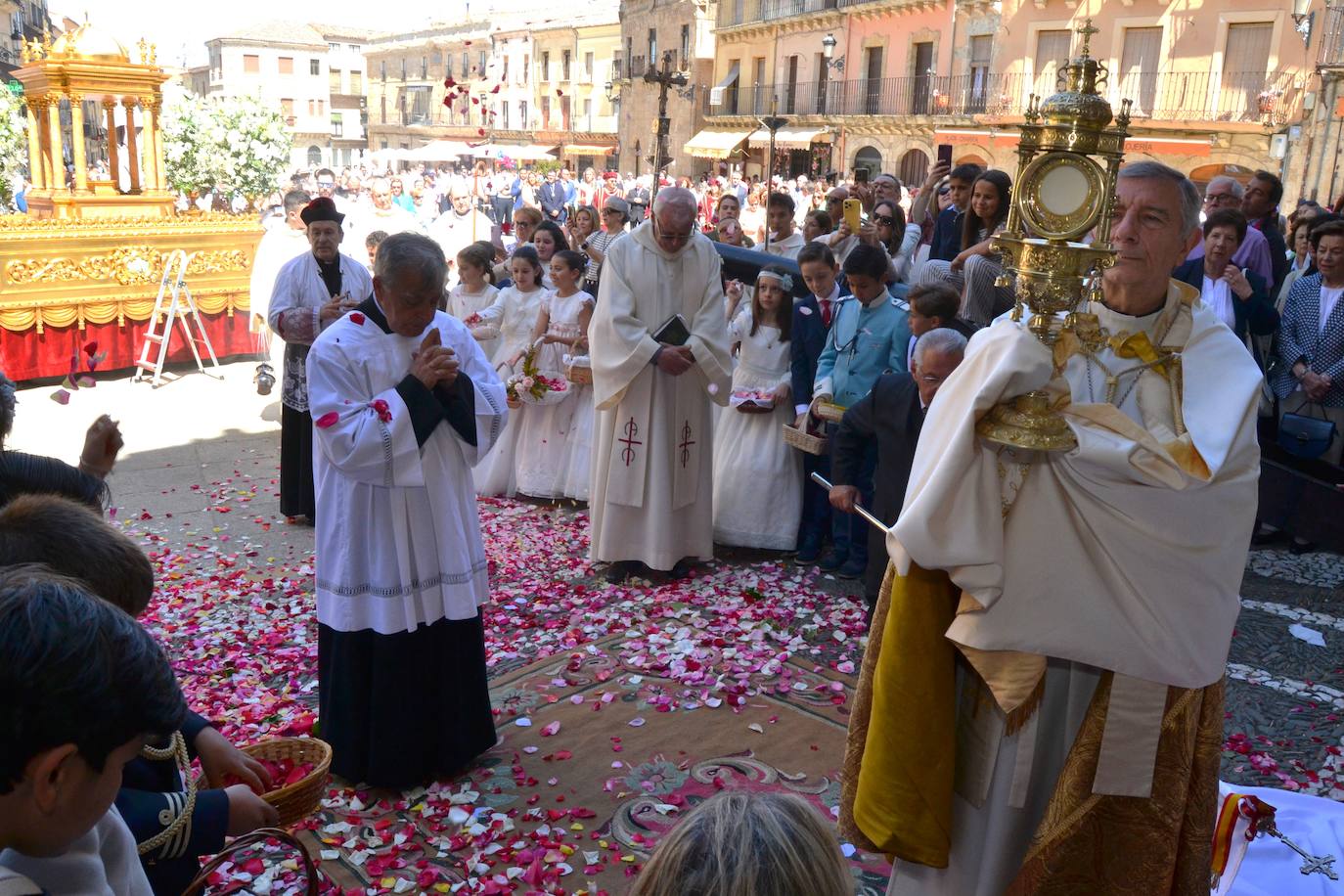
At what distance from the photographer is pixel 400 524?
394 centimetres

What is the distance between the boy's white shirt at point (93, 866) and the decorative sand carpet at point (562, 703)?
194cm

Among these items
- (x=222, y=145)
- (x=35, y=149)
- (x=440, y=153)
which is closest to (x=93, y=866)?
(x=35, y=149)

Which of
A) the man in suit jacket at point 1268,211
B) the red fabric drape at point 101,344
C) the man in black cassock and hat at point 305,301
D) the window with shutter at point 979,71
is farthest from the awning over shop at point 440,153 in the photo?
the man in suit jacket at point 1268,211

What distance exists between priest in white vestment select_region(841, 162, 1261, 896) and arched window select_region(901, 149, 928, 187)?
35109mm

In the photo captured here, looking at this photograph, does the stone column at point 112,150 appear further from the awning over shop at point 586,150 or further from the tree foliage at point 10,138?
the awning over shop at point 586,150

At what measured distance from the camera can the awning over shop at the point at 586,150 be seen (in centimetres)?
5769

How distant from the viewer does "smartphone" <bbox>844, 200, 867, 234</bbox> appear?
7910mm

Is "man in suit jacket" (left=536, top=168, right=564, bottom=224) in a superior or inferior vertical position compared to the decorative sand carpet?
superior

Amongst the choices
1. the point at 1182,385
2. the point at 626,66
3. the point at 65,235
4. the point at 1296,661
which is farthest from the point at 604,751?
the point at 626,66

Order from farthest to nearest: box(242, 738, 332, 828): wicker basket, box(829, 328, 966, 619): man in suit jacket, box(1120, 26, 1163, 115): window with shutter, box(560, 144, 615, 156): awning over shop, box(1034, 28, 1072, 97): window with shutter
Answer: box(560, 144, 615, 156): awning over shop → box(1034, 28, 1072, 97): window with shutter → box(1120, 26, 1163, 115): window with shutter → box(829, 328, 966, 619): man in suit jacket → box(242, 738, 332, 828): wicker basket

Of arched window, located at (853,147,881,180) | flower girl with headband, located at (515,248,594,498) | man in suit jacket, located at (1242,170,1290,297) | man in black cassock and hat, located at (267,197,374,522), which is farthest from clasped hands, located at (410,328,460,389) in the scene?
arched window, located at (853,147,881,180)

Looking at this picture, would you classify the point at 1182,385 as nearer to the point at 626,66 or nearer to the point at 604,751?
the point at 604,751

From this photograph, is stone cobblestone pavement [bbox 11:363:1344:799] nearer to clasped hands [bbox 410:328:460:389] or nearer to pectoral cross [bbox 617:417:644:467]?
pectoral cross [bbox 617:417:644:467]

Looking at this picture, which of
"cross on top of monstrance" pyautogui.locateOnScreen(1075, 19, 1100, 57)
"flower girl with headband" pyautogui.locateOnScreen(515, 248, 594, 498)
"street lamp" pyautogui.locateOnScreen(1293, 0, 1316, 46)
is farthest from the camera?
"street lamp" pyautogui.locateOnScreen(1293, 0, 1316, 46)
